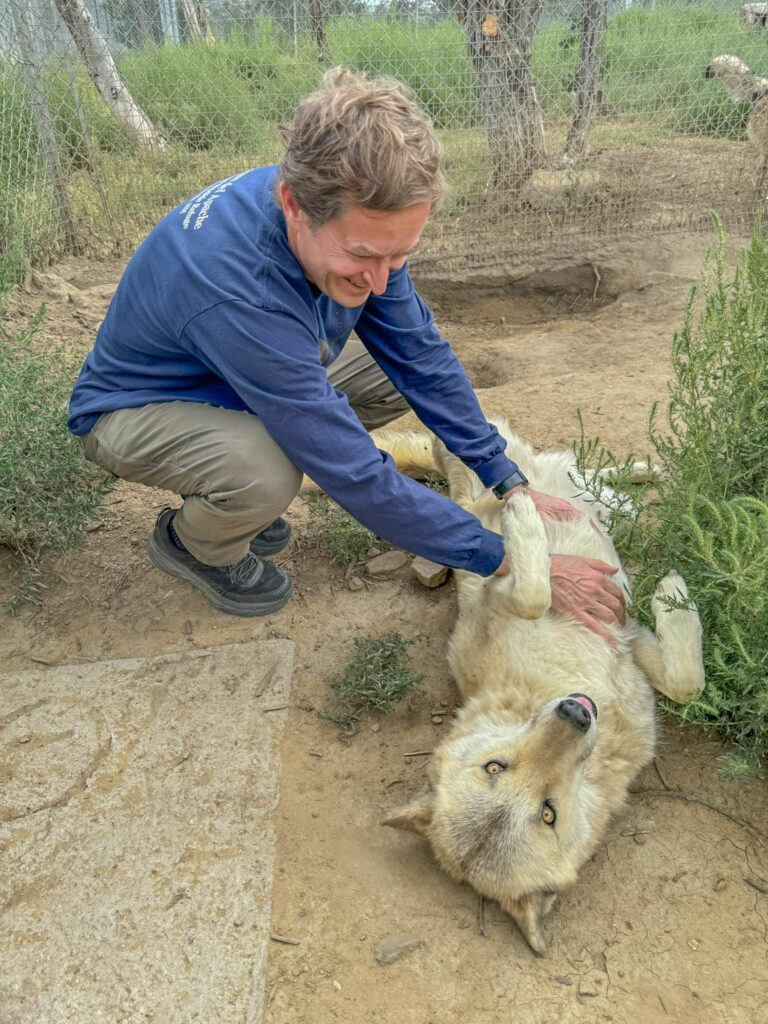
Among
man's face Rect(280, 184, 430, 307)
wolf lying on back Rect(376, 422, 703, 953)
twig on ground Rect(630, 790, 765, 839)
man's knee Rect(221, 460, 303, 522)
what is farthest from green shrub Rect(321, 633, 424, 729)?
man's face Rect(280, 184, 430, 307)

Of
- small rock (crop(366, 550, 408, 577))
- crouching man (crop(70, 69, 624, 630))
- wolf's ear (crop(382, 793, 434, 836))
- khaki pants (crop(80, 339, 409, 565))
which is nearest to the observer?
crouching man (crop(70, 69, 624, 630))

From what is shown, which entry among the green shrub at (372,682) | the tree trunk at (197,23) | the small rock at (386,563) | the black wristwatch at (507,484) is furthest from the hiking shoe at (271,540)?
the tree trunk at (197,23)

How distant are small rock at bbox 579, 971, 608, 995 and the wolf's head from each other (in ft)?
0.62

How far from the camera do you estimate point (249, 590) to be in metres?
3.44

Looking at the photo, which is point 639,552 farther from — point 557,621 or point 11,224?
point 11,224

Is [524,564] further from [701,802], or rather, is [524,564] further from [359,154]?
[359,154]

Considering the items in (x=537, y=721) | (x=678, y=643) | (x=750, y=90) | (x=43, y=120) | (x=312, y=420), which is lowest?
(x=537, y=721)

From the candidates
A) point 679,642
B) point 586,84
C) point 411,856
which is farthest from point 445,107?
point 411,856

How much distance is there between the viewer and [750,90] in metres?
6.99

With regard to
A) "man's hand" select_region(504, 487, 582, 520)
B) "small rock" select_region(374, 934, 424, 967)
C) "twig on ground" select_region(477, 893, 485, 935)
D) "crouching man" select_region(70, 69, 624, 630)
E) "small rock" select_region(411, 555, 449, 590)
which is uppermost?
"crouching man" select_region(70, 69, 624, 630)

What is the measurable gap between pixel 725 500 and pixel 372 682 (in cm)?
148

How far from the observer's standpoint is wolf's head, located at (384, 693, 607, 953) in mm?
2377

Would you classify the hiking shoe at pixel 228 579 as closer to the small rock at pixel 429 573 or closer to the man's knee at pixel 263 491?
the man's knee at pixel 263 491

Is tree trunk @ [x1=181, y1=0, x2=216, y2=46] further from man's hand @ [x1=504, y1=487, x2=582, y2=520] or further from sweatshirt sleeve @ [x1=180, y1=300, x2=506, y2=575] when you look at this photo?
man's hand @ [x1=504, y1=487, x2=582, y2=520]
